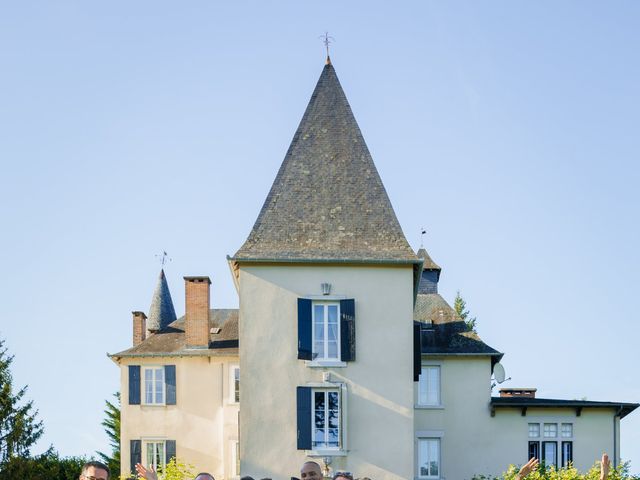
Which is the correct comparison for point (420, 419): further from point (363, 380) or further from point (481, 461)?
point (363, 380)

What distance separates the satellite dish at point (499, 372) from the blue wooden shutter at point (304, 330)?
10.6 m

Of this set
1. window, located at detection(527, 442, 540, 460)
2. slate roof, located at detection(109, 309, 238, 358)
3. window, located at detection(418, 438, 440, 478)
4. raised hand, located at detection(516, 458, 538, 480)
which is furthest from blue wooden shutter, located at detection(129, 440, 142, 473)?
raised hand, located at detection(516, 458, 538, 480)

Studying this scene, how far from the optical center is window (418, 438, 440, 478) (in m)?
41.0

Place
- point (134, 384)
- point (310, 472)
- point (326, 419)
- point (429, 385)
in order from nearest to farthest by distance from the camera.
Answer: point (310, 472)
point (326, 419)
point (429, 385)
point (134, 384)

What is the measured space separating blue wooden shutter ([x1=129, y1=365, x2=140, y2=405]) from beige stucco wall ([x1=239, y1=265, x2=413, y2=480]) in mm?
11012

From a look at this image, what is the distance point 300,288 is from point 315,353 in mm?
1907

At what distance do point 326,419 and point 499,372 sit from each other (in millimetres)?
10547

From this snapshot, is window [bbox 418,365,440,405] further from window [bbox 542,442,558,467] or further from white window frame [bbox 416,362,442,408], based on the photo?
window [bbox 542,442,558,467]

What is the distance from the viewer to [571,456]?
4166 centimetres

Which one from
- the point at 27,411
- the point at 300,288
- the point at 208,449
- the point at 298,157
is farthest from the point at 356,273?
the point at 27,411

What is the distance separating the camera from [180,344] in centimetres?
4422

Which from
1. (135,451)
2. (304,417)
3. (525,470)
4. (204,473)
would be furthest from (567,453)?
(204,473)

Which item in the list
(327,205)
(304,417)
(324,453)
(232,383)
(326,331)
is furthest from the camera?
(232,383)

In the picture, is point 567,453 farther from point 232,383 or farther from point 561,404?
point 232,383
